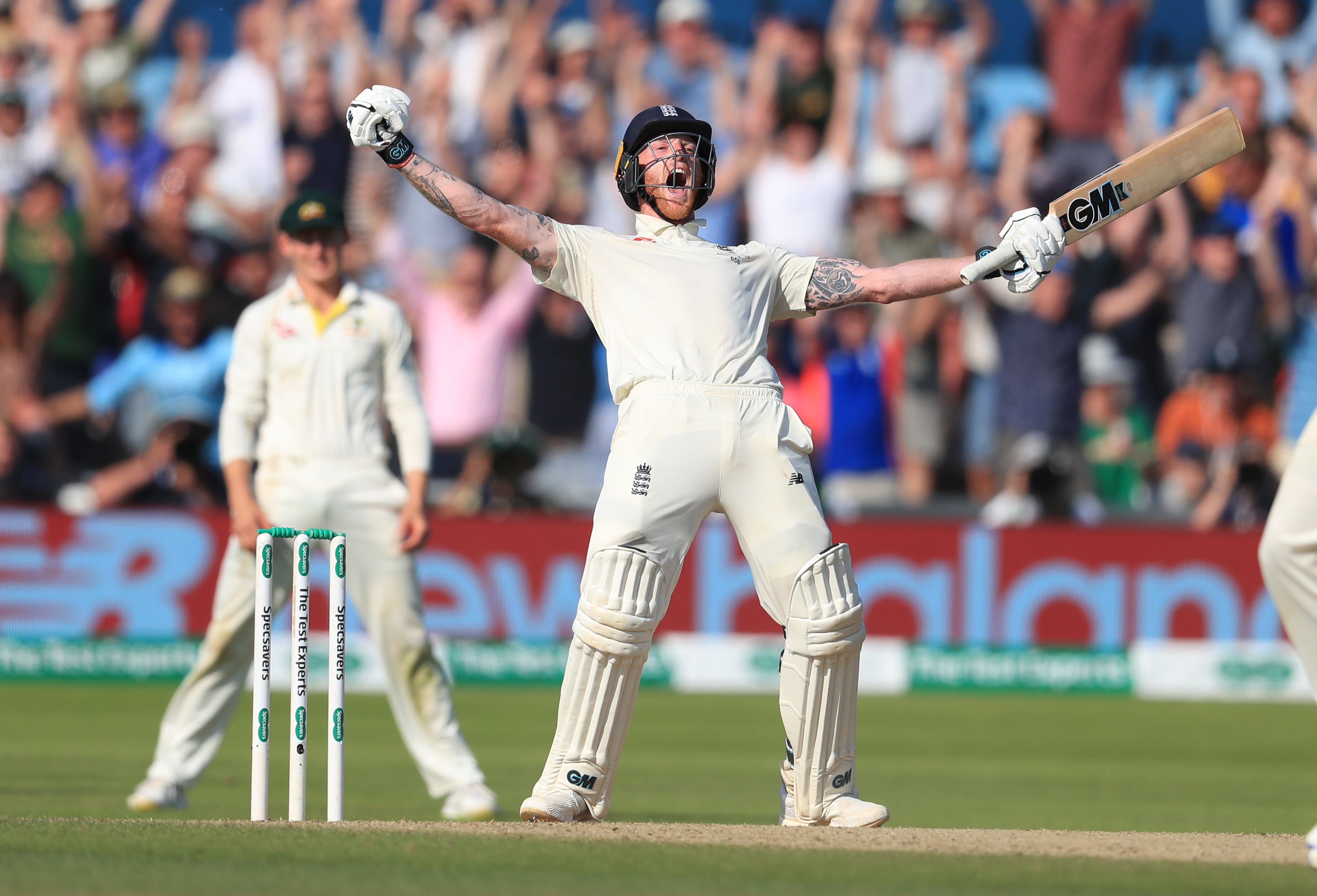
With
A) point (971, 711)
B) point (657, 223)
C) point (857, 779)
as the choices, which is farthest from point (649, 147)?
point (971, 711)

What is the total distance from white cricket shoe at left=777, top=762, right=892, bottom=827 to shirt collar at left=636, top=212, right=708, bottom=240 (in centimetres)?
146

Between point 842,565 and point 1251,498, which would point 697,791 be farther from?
point 1251,498

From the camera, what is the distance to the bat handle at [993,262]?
4.84m

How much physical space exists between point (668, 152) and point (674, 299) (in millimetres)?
429

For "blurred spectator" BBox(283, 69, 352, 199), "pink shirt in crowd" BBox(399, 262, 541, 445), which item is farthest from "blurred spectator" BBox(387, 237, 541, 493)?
"blurred spectator" BBox(283, 69, 352, 199)

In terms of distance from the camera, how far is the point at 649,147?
5086 millimetres

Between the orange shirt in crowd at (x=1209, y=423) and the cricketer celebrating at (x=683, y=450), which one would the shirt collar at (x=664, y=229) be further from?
the orange shirt in crowd at (x=1209, y=423)

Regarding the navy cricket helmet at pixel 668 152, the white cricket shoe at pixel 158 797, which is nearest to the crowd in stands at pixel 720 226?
the white cricket shoe at pixel 158 797

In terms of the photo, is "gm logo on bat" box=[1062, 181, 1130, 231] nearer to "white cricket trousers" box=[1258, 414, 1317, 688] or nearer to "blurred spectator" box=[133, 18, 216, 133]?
"white cricket trousers" box=[1258, 414, 1317, 688]

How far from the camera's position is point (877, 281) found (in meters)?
5.02

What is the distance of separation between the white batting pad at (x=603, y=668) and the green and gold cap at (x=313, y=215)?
2053 mm

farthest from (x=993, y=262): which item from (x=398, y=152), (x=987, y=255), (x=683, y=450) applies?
(x=398, y=152)

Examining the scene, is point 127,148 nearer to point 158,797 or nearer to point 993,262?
point 158,797

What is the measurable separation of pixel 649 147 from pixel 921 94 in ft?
27.6
